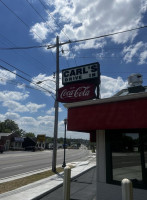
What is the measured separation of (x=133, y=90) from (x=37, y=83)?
32.5 feet

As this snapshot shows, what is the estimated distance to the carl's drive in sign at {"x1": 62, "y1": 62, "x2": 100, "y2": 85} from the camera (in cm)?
848

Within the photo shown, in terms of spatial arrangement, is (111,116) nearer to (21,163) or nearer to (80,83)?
(80,83)

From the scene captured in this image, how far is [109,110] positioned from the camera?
5484mm

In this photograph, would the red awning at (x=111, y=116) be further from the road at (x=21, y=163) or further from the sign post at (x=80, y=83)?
the road at (x=21, y=163)

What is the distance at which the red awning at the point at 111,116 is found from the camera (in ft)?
16.2

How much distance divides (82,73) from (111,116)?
389cm

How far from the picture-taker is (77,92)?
327 inches

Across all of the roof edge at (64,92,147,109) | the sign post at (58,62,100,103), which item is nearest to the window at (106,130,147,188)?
the roof edge at (64,92,147,109)

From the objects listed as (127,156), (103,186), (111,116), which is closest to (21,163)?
(103,186)

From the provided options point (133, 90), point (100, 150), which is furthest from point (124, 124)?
point (133, 90)

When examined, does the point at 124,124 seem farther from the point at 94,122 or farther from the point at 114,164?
the point at 114,164

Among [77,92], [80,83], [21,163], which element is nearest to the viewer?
[77,92]

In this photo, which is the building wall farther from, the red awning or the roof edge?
the roof edge

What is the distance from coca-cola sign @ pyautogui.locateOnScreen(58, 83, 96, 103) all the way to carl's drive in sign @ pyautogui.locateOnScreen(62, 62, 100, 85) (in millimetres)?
425
